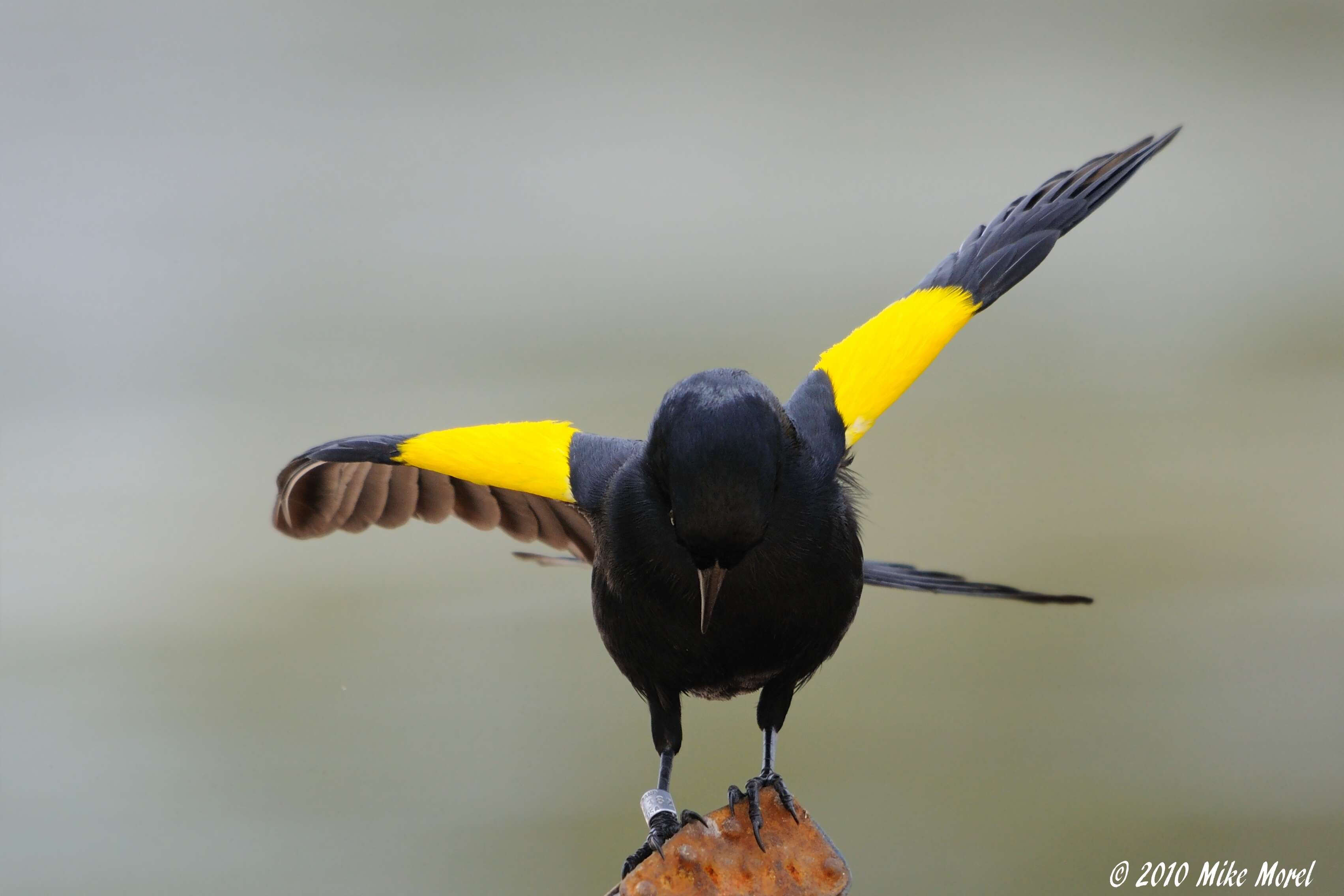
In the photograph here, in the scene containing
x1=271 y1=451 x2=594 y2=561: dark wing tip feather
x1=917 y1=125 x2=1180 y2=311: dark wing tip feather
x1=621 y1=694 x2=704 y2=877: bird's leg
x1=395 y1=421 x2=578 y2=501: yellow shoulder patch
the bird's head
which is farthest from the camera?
x1=271 y1=451 x2=594 y2=561: dark wing tip feather

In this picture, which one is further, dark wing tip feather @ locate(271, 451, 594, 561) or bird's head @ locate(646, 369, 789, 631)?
dark wing tip feather @ locate(271, 451, 594, 561)

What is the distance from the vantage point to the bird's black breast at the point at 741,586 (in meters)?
1.16

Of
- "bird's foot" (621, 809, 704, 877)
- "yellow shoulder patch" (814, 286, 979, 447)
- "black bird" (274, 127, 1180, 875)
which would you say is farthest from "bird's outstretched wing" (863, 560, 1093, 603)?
"bird's foot" (621, 809, 704, 877)

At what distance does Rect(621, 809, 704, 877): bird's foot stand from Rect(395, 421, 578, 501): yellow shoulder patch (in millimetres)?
395

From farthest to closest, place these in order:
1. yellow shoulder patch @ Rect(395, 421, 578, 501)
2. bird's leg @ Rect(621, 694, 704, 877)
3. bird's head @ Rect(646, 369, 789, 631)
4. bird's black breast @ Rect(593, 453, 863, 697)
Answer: yellow shoulder patch @ Rect(395, 421, 578, 501) → bird's leg @ Rect(621, 694, 704, 877) → bird's black breast @ Rect(593, 453, 863, 697) → bird's head @ Rect(646, 369, 789, 631)

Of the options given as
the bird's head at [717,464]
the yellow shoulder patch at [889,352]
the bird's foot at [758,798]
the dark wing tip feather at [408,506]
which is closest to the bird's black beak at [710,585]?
the bird's head at [717,464]

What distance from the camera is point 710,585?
1069 millimetres

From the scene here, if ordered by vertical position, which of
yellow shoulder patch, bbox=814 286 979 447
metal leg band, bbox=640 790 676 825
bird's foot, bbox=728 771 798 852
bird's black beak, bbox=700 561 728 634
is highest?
yellow shoulder patch, bbox=814 286 979 447

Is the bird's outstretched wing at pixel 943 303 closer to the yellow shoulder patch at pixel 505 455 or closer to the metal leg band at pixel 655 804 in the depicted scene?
the yellow shoulder patch at pixel 505 455

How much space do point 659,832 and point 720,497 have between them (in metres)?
0.49

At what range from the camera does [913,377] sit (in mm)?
1442

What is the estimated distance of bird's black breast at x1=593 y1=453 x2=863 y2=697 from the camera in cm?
116

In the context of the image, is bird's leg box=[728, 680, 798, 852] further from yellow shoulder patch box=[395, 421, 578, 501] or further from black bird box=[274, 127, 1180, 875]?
yellow shoulder patch box=[395, 421, 578, 501]

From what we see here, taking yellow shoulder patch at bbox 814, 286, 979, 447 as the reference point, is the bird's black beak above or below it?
below
